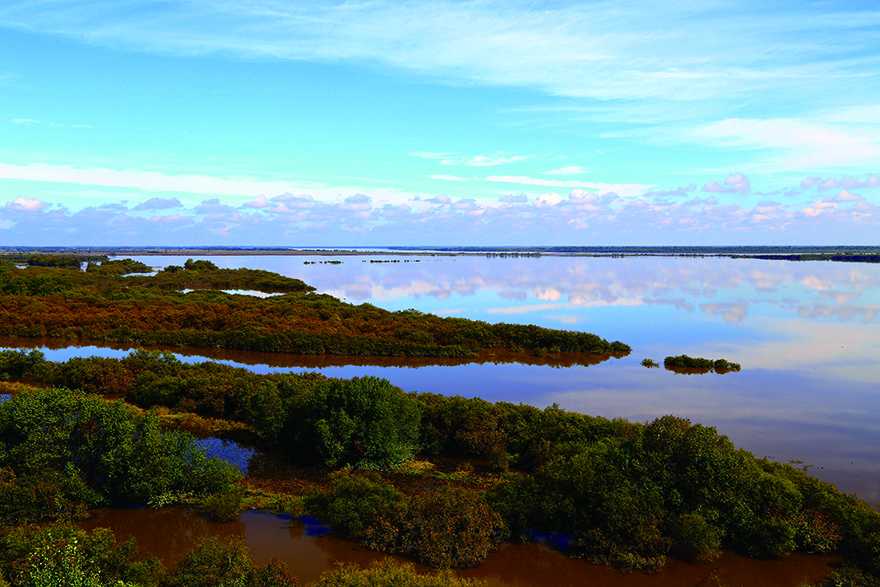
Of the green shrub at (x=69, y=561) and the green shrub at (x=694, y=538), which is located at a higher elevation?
the green shrub at (x=69, y=561)

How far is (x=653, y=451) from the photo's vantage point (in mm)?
14281

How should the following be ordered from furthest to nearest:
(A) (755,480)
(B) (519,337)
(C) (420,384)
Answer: (B) (519,337) → (C) (420,384) → (A) (755,480)

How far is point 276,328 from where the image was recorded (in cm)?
4000

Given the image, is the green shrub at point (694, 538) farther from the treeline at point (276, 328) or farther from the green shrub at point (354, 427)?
the treeline at point (276, 328)

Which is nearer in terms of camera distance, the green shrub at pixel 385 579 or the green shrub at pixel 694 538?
the green shrub at pixel 385 579

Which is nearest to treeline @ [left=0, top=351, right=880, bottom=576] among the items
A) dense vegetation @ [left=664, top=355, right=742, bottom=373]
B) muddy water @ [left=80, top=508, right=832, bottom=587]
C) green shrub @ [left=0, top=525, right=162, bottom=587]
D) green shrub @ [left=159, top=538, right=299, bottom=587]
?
muddy water @ [left=80, top=508, right=832, bottom=587]

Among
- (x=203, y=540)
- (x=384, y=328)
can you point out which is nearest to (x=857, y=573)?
(x=203, y=540)

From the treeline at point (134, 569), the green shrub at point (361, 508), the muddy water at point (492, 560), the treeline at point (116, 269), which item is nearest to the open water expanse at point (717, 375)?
the muddy water at point (492, 560)

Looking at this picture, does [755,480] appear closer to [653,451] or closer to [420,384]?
[653,451]

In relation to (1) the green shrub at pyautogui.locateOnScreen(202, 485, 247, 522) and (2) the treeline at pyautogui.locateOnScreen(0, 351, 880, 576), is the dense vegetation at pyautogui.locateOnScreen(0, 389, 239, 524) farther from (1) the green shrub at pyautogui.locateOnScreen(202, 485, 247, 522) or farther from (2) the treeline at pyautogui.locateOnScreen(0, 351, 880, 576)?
(2) the treeline at pyautogui.locateOnScreen(0, 351, 880, 576)

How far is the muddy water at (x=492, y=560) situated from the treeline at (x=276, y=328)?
897 inches

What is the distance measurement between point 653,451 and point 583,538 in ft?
10.1

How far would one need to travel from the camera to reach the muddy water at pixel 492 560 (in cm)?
1184

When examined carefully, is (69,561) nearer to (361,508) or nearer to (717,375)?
(361,508)
